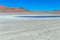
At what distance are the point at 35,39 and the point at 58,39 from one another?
762 mm

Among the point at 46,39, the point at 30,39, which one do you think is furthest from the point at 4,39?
the point at 46,39

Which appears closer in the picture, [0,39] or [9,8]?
[0,39]

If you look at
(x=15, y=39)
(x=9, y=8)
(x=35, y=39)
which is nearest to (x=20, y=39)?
(x=15, y=39)

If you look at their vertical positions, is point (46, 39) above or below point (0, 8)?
below

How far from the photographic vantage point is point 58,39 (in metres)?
5.12

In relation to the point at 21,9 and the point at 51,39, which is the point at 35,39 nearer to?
the point at 51,39

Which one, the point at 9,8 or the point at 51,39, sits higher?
the point at 9,8

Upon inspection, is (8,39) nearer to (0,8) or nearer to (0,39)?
(0,39)

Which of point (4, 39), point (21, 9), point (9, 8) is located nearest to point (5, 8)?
point (9, 8)

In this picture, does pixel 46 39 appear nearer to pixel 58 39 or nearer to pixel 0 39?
pixel 58 39

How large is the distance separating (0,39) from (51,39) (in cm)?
165

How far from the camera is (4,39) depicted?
497cm

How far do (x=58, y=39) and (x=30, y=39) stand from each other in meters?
0.93

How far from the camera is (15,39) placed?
4969 millimetres
